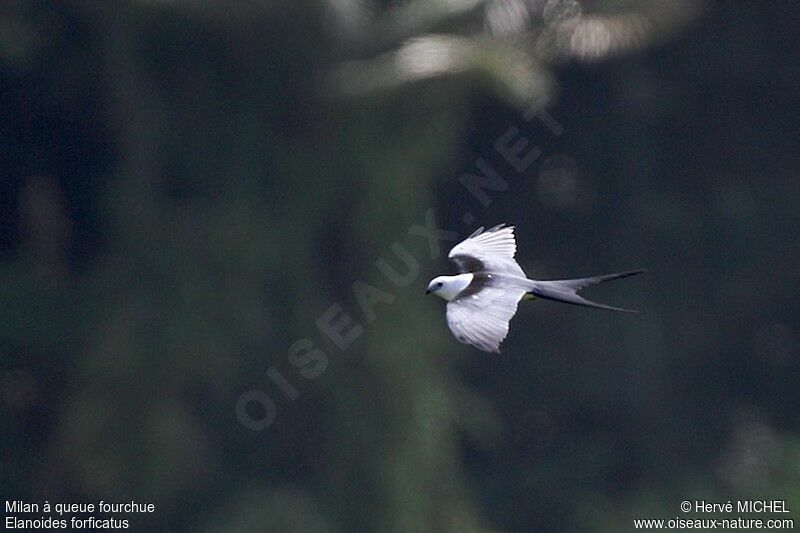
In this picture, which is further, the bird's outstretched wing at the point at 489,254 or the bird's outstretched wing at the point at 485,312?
the bird's outstretched wing at the point at 489,254

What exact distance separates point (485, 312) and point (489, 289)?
17.4 inches

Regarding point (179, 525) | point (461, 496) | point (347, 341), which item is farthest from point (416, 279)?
point (179, 525)

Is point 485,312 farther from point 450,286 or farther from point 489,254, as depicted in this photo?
point 489,254

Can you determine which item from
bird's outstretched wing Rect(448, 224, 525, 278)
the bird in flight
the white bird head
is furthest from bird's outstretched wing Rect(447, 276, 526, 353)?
bird's outstretched wing Rect(448, 224, 525, 278)

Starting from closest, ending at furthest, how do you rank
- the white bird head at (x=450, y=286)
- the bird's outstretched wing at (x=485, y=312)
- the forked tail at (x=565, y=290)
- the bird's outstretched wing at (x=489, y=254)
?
1. the bird's outstretched wing at (x=485, y=312)
2. the forked tail at (x=565, y=290)
3. the white bird head at (x=450, y=286)
4. the bird's outstretched wing at (x=489, y=254)

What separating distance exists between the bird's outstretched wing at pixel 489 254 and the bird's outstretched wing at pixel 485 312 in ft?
2.02

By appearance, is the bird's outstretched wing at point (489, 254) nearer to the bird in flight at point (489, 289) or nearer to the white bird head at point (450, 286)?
the bird in flight at point (489, 289)

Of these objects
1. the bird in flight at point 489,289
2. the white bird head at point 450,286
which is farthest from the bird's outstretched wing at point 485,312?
the white bird head at point 450,286

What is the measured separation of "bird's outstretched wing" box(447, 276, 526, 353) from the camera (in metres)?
6.99

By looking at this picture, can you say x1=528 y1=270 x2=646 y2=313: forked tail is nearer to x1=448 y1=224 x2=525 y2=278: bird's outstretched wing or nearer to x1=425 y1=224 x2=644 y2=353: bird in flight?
x1=425 y1=224 x2=644 y2=353: bird in flight

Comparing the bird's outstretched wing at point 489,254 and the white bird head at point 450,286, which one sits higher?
the bird's outstretched wing at point 489,254

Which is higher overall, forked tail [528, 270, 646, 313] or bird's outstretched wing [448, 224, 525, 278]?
bird's outstretched wing [448, 224, 525, 278]

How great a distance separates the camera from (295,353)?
13.2m

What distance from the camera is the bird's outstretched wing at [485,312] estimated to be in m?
6.99
